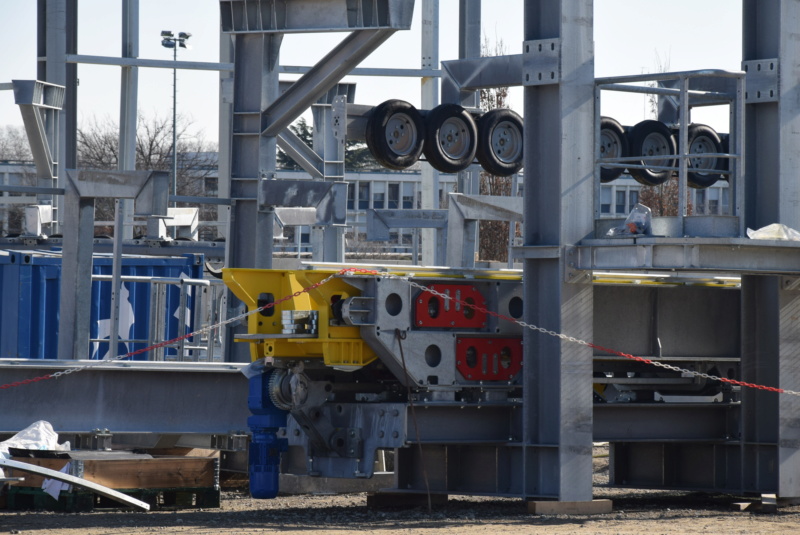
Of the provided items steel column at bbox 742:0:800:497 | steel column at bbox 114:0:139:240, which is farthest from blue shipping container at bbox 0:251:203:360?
steel column at bbox 114:0:139:240

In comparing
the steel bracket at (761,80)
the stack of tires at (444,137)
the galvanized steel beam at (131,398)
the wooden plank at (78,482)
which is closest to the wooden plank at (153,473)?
the wooden plank at (78,482)

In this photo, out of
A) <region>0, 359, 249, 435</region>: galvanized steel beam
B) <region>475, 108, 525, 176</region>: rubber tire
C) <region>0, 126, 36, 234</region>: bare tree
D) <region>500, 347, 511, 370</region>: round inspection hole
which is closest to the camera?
<region>0, 359, 249, 435</region>: galvanized steel beam

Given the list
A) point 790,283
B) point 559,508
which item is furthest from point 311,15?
point 559,508

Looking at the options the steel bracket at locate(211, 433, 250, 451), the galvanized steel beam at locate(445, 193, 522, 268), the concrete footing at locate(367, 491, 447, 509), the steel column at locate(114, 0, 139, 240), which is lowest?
the concrete footing at locate(367, 491, 447, 509)

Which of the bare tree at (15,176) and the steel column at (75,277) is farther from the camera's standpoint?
the bare tree at (15,176)

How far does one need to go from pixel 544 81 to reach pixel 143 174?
424cm

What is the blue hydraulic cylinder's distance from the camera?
12.4 metres

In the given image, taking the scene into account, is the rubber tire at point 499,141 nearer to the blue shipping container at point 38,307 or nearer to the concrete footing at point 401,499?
the concrete footing at point 401,499

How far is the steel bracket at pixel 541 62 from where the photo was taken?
12602mm

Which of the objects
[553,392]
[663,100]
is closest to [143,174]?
[553,392]

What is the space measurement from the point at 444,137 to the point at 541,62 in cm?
331

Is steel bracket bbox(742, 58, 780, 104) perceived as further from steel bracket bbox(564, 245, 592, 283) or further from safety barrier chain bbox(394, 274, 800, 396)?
safety barrier chain bbox(394, 274, 800, 396)

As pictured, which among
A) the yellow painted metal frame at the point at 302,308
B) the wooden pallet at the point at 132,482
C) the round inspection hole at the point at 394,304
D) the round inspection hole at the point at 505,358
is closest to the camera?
the yellow painted metal frame at the point at 302,308

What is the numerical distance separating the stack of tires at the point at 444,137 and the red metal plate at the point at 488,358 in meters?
3.23
